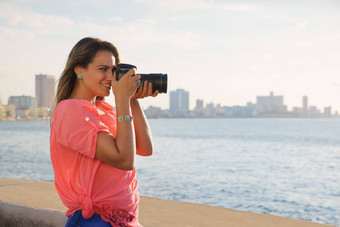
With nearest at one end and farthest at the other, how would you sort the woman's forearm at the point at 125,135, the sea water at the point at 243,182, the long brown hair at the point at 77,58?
the woman's forearm at the point at 125,135 < the long brown hair at the point at 77,58 < the sea water at the point at 243,182

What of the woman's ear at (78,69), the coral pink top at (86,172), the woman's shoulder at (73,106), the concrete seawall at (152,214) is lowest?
the concrete seawall at (152,214)

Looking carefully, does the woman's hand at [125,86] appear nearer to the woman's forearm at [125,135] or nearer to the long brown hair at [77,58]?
the woman's forearm at [125,135]

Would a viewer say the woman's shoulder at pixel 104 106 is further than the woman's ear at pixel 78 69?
Yes

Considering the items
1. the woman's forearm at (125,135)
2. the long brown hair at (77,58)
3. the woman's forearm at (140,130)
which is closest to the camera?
the woman's forearm at (125,135)

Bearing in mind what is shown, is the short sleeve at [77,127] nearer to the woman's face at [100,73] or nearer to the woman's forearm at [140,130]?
the woman's face at [100,73]

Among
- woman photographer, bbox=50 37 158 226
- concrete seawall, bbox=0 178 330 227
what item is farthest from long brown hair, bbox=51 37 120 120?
concrete seawall, bbox=0 178 330 227

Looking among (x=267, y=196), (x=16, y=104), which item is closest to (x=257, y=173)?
(x=267, y=196)

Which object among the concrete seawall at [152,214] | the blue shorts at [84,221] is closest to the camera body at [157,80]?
the blue shorts at [84,221]

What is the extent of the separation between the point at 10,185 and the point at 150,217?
1708mm

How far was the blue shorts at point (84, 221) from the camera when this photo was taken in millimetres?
1354

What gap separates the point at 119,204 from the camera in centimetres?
136

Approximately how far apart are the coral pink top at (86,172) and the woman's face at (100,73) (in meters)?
0.11

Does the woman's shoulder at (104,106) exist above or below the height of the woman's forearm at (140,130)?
above

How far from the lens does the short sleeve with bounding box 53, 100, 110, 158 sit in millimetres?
1297
